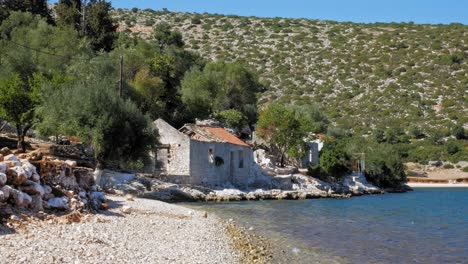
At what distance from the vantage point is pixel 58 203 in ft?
58.5

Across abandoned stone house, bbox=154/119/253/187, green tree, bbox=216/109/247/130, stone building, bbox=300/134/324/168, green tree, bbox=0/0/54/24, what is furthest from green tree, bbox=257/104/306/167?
green tree, bbox=0/0/54/24

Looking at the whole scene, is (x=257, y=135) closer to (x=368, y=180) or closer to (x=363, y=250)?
(x=368, y=180)

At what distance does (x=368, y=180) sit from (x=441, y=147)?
50.0ft

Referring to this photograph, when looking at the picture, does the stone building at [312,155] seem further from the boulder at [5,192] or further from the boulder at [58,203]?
the boulder at [5,192]

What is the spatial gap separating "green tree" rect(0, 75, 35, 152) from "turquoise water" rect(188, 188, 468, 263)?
1357 cm

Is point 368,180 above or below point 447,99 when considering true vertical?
below

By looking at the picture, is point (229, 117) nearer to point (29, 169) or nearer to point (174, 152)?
point (174, 152)

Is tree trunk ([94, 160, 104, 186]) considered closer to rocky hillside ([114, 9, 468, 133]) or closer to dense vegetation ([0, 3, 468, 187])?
dense vegetation ([0, 3, 468, 187])

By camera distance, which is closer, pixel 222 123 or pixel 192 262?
pixel 192 262

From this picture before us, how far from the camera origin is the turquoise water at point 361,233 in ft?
58.4

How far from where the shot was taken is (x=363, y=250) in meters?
18.7

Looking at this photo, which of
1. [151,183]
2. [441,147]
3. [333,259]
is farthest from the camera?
[441,147]

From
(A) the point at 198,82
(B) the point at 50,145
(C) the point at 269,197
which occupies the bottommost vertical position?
(C) the point at 269,197

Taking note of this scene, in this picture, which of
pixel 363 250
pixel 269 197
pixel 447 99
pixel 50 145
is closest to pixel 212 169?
pixel 269 197
